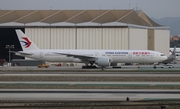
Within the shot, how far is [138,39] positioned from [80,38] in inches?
498

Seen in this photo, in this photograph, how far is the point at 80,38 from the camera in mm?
93062

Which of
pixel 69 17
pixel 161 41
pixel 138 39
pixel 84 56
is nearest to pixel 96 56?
pixel 84 56

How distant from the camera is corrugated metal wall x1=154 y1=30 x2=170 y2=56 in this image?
105312 mm

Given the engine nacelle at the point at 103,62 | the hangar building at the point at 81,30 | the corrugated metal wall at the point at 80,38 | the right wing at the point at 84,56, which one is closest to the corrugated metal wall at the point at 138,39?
the hangar building at the point at 81,30

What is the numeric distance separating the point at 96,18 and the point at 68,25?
733 cm

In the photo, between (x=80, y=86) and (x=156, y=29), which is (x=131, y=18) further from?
(x=80, y=86)

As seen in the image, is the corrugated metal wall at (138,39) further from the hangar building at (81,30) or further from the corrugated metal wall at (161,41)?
the corrugated metal wall at (161,41)

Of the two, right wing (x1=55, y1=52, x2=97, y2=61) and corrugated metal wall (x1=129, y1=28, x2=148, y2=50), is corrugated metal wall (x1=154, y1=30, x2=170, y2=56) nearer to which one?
corrugated metal wall (x1=129, y1=28, x2=148, y2=50)

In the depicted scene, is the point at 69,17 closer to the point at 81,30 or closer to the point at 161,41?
the point at 81,30

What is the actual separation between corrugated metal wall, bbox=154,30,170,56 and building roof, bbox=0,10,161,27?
17.2ft

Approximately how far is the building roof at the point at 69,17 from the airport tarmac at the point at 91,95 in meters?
63.6

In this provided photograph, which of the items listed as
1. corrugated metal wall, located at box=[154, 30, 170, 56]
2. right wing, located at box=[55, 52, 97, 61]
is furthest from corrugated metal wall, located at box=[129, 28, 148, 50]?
right wing, located at box=[55, 52, 97, 61]

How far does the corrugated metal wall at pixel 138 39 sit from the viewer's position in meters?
93.5

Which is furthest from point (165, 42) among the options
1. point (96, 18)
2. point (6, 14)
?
point (6, 14)
